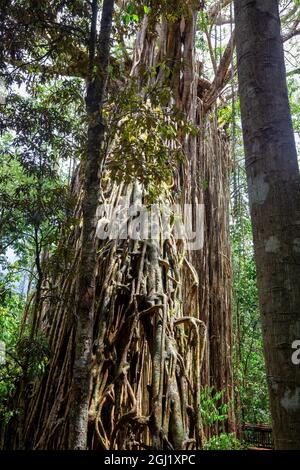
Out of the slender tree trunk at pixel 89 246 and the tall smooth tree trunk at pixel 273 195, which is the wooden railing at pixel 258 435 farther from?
the tall smooth tree trunk at pixel 273 195

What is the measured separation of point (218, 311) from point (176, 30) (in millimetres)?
3996

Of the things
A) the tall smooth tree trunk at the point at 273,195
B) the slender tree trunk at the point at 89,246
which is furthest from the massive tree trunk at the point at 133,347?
the tall smooth tree trunk at the point at 273,195

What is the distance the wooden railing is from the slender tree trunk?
19.1ft

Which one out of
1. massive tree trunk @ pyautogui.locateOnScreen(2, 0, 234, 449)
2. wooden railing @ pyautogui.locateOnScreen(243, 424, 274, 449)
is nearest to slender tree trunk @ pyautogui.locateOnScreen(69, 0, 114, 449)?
massive tree trunk @ pyautogui.locateOnScreen(2, 0, 234, 449)

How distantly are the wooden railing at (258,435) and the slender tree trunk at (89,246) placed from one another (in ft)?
19.1

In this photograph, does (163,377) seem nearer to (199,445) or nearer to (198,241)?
(199,445)

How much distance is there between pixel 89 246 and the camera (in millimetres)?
2371

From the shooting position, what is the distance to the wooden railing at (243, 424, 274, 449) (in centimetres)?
711

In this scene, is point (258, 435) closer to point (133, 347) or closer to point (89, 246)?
point (133, 347)

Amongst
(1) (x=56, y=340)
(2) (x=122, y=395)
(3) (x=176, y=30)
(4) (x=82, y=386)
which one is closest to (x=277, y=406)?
(4) (x=82, y=386)

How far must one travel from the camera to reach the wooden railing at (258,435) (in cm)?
711

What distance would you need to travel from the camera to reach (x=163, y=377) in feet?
10.4

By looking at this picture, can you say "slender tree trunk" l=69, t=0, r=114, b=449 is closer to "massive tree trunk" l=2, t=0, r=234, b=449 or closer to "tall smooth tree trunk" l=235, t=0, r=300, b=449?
"massive tree trunk" l=2, t=0, r=234, b=449

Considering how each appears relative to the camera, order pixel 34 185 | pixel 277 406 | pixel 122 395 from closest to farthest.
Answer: pixel 277 406
pixel 34 185
pixel 122 395
